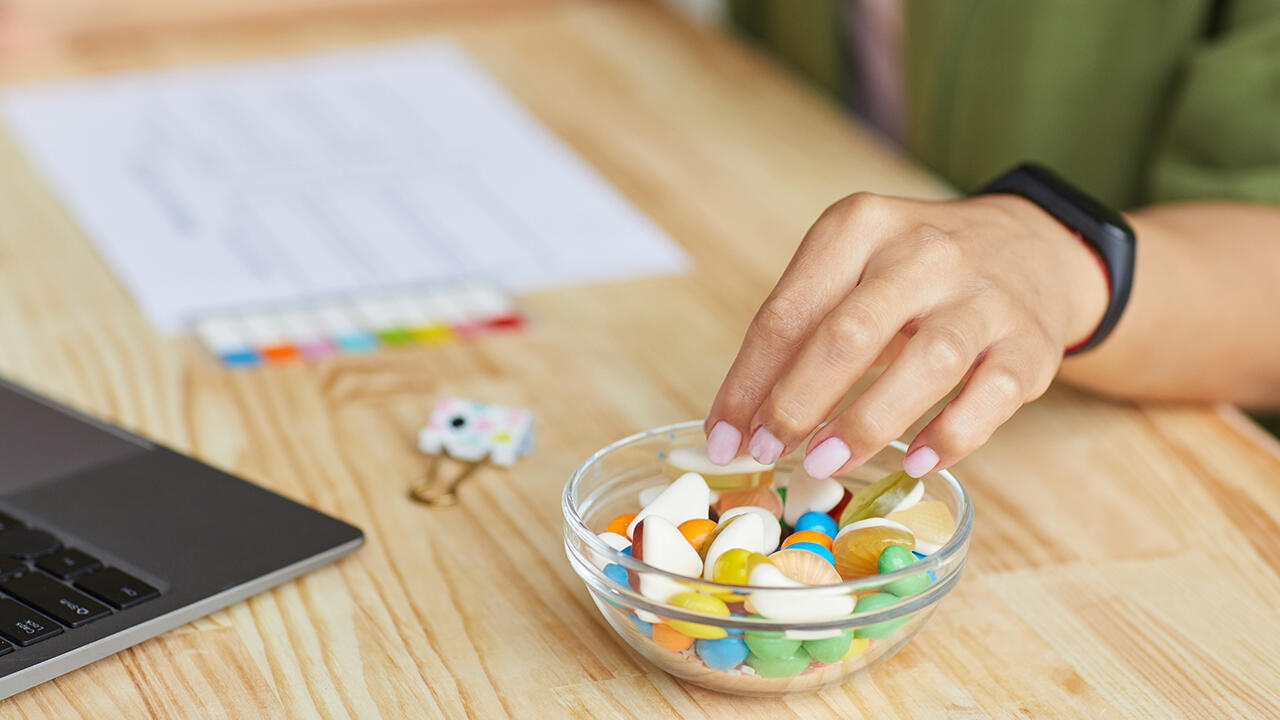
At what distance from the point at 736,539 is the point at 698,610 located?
0.04m

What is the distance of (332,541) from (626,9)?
3.52 ft

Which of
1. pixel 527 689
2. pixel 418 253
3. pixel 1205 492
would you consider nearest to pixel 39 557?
pixel 527 689

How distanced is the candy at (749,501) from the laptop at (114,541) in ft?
0.56

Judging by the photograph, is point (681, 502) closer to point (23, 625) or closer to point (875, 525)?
point (875, 525)

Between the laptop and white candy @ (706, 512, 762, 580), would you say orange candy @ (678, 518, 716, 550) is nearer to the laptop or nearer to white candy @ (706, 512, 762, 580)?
white candy @ (706, 512, 762, 580)

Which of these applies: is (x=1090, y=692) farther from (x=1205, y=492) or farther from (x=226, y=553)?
(x=226, y=553)

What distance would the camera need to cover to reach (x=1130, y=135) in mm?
1082

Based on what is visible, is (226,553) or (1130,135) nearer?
(226,553)

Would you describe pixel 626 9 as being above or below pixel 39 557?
below

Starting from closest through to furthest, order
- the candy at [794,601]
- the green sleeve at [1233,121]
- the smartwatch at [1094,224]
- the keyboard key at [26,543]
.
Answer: the candy at [794,601]
the keyboard key at [26,543]
the smartwatch at [1094,224]
the green sleeve at [1233,121]

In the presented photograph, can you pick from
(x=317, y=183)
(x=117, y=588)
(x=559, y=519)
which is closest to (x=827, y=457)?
(x=559, y=519)

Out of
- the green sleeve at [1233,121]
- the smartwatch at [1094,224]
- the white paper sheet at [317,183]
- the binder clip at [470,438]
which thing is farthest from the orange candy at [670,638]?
the green sleeve at [1233,121]

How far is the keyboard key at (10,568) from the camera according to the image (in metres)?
0.52

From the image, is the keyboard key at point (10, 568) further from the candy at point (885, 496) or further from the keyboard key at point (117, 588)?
the candy at point (885, 496)
